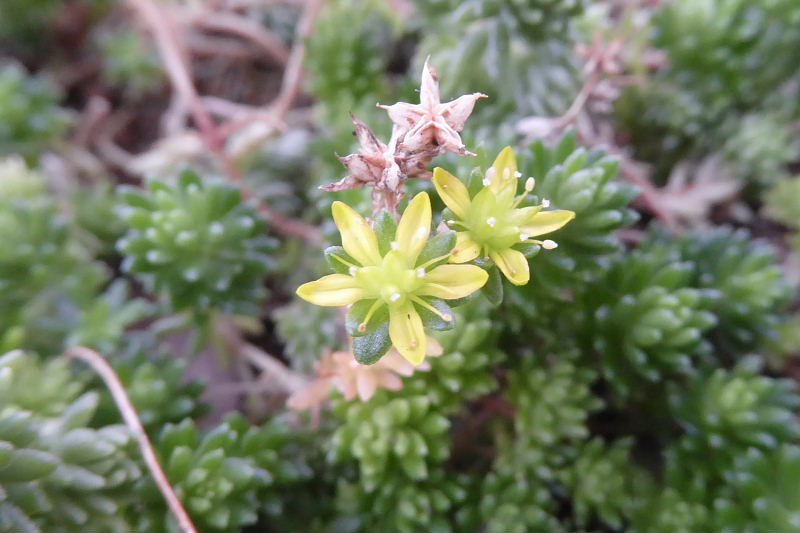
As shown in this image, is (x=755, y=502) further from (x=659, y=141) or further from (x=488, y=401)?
(x=659, y=141)

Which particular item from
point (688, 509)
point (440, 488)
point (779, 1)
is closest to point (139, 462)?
point (440, 488)

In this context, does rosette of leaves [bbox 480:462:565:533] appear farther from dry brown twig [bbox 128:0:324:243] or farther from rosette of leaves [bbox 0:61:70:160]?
rosette of leaves [bbox 0:61:70:160]

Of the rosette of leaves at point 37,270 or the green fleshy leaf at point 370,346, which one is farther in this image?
the rosette of leaves at point 37,270

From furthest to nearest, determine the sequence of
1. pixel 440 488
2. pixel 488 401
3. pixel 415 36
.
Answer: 1. pixel 415 36
2. pixel 488 401
3. pixel 440 488

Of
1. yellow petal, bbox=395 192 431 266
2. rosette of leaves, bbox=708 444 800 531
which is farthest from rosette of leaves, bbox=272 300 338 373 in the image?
rosette of leaves, bbox=708 444 800 531

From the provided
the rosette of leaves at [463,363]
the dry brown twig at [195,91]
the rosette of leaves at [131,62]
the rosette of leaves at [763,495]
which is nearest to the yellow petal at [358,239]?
the rosette of leaves at [463,363]

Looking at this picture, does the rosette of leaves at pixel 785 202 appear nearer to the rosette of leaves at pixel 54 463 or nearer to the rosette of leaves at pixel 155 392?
the rosette of leaves at pixel 155 392
